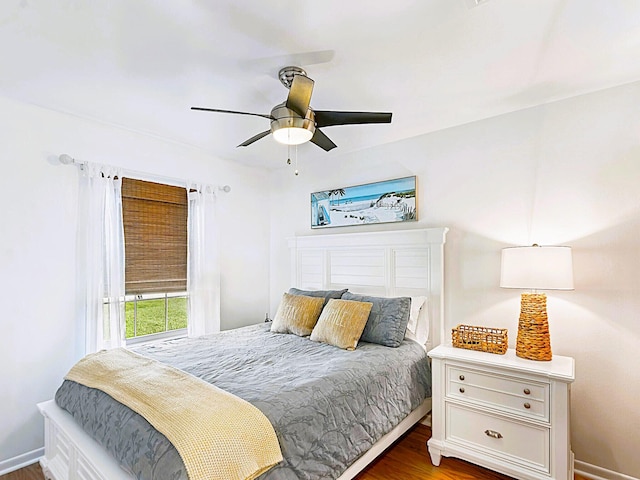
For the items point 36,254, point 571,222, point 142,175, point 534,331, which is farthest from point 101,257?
point 571,222

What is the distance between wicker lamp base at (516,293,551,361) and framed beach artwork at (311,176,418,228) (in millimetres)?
1223

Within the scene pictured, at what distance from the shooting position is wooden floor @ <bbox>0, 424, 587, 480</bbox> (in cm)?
223

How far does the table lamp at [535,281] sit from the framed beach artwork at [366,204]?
1088 millimetres

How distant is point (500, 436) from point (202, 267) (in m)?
2.89

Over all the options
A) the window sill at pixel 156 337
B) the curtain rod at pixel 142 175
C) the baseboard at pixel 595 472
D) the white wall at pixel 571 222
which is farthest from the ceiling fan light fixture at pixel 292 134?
the baseboard at pixel 595 472

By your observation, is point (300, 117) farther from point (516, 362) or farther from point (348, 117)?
point (516, 362)

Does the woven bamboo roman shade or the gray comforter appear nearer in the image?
the gray comforter

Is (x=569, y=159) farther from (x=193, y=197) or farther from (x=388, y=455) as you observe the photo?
(x=193, y=197)

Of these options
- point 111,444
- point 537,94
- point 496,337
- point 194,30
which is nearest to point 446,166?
point 537,94

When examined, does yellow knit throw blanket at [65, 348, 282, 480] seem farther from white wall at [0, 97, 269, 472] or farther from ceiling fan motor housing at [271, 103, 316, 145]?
ceiling fan motor housing at [271, 103, 316, 145]

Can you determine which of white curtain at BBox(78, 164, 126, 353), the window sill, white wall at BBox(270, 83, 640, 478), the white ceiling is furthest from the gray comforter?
the white ceiling

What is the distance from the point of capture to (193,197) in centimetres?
360

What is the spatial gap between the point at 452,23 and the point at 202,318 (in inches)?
Result: 125

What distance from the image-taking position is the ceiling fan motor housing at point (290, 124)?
204cm
